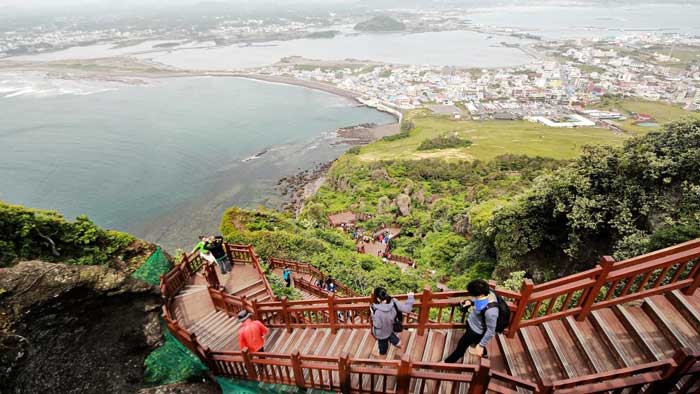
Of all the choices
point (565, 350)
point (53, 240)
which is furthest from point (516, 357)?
point (53, 240)

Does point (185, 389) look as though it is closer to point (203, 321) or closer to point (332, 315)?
point (203, 321)

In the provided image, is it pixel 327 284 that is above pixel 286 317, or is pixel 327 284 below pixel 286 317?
below

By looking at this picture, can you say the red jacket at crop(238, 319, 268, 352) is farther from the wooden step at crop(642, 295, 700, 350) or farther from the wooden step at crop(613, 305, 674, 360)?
the wooden step at crop(642, 295, 700, 350)

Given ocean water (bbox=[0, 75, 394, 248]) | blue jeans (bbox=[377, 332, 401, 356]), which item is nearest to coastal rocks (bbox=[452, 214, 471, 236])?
blue jeans (bbox=[377, 332, 401, 356])

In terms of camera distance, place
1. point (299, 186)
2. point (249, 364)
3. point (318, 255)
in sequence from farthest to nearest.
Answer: point (299, 186) < point (318, 255) < point (249, 364)

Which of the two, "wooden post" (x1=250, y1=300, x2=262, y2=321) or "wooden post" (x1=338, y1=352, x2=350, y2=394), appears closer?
"wooden post" (x1=338, y1=352, x2=350, y2=394)

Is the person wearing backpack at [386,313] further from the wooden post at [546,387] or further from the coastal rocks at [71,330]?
the coastal rocks at [71,330]

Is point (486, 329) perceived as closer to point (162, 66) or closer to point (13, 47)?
point (162, 66)
